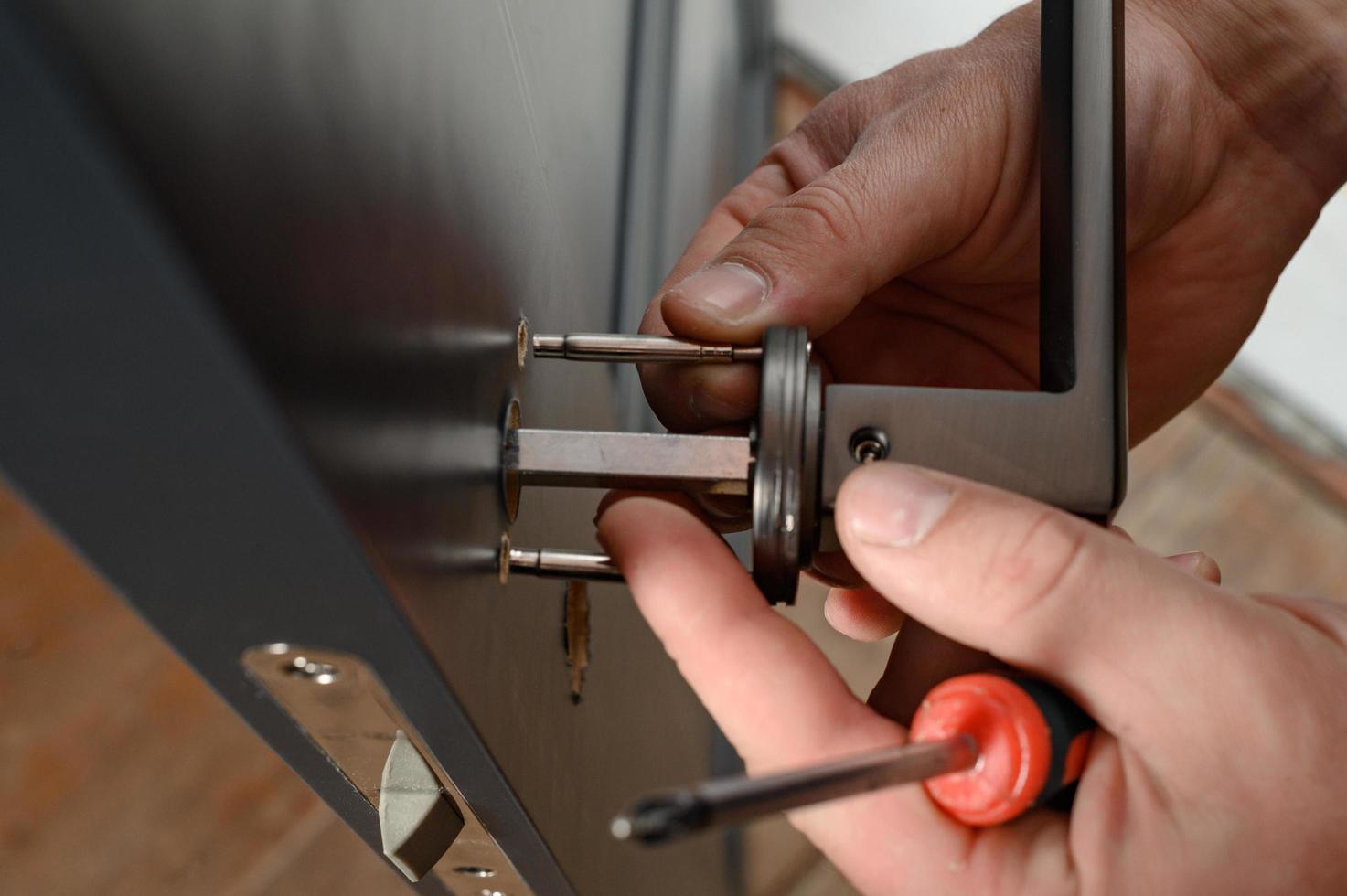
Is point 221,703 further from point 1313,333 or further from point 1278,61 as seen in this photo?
point 1313,333

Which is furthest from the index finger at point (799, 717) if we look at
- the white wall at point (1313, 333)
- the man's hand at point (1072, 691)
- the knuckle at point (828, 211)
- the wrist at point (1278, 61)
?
the white wall at point (1313, 333)

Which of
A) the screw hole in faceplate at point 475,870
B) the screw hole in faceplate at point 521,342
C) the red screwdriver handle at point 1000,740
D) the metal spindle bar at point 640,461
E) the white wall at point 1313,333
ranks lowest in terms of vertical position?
the white wall at point 1313,333

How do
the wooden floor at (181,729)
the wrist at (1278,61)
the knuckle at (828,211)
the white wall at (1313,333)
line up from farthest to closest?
the white wall at (1313,333) < the wooden floor at (181,729) < the wrist at (1278,61) < the knuckle at (828,211)

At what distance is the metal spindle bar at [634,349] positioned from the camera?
0.28 m

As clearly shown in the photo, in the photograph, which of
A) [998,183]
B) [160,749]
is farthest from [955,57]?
[160,749]

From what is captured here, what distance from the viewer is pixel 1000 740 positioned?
24 centimetres

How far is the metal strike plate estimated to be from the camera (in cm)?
19

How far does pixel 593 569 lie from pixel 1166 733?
0.42ft

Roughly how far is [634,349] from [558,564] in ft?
0.20

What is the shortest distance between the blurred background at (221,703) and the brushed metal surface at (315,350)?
35 centimetres

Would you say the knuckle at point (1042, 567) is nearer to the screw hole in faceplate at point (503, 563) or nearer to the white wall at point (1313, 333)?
the screw hole in faceplate at point (503, 563)

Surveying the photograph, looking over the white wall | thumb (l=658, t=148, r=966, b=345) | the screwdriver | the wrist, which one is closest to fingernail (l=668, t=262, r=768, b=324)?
thumb (l=658, t=148, r=966, b=345)

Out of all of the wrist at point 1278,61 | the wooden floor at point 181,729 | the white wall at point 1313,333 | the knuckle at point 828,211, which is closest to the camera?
the knuckle at point 828,211

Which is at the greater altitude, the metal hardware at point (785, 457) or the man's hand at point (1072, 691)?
the metal hardware at point (785, 457)
